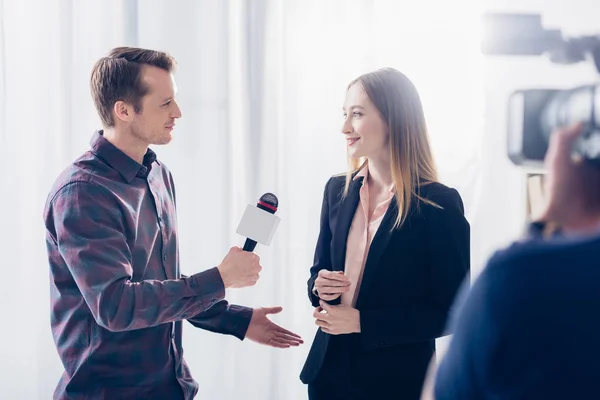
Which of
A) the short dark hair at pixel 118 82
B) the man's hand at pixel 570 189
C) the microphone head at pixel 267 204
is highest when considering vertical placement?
the short dark hair at pixel 118 82

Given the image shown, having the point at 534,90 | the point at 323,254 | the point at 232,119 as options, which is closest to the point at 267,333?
the point at 323,254

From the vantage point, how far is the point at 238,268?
141 centimetres

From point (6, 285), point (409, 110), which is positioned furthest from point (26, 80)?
point (409, 110)

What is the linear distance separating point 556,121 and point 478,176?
1.90m

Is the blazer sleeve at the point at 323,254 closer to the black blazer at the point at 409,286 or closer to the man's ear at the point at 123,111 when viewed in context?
the black blazer at the point at 409,286

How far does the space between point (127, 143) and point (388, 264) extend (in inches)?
26.2

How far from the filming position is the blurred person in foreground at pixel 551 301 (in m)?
0.52

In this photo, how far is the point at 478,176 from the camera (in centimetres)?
242

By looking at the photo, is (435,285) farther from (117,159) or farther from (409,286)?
(117,159)

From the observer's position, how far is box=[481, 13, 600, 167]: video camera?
585 millimetres

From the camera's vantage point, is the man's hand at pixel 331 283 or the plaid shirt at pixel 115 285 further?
the man's hand at pixel 331 283

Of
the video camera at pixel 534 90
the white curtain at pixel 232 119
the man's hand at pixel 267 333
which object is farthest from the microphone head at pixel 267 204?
the white curtain at pixel 232 119

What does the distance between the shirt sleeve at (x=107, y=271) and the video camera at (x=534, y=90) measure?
32.1 inches

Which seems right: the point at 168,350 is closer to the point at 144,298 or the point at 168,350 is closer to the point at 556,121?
the point at 144,298
